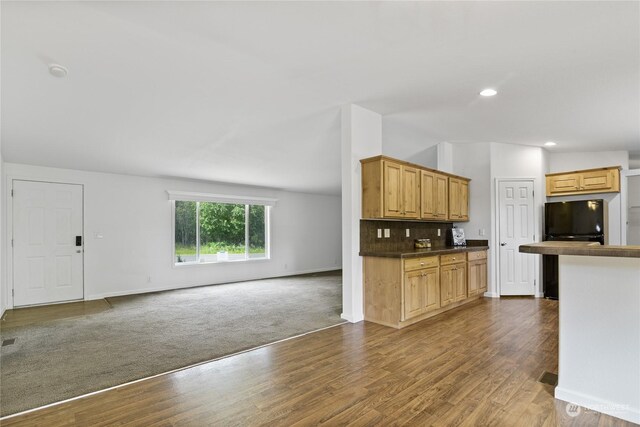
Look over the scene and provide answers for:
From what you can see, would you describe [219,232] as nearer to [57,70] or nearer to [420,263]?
[420,263]

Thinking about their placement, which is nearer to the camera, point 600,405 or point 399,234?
point 600,405

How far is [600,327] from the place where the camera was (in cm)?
212

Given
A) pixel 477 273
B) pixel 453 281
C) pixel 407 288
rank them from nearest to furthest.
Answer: pixel 407 288 < pixel 453 281 < pixel 477 273

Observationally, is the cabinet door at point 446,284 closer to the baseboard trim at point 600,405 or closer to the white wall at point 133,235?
the baseboard trim at point 600,405

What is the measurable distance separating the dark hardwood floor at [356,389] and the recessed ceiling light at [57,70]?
2.52 metres

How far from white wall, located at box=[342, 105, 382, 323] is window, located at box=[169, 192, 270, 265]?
14.1ft

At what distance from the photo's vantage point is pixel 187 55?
8.70 ft

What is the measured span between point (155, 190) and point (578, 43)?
6786mm

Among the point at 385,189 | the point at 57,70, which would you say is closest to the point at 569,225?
the point at 385,189

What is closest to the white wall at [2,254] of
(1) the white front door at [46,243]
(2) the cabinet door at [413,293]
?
(1) the white front door at [46,243]

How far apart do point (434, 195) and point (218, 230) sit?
15.9ft

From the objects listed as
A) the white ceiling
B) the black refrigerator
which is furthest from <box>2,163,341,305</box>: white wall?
the black refrigerator

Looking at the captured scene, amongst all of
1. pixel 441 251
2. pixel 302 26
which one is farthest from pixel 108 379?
pixel 441 251

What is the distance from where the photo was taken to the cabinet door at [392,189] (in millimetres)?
4039
